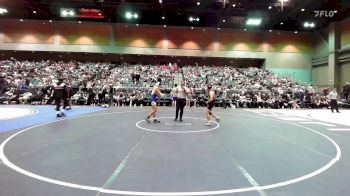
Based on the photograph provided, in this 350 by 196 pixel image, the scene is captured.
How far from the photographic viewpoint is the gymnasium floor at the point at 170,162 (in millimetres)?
4504

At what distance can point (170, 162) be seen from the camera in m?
6.02

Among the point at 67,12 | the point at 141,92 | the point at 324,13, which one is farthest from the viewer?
the point at 67,12

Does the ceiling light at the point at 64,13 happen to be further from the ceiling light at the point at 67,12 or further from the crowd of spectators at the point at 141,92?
the crowd of spectators at the point at 141,92

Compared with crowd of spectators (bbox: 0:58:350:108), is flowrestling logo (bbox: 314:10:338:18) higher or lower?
higher

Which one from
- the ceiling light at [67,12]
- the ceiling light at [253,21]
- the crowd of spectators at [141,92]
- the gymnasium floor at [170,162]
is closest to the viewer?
the gymnasium floor at [170,162]

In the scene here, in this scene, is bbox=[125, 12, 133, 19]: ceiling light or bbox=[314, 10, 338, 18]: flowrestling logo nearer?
bbox=[314, 10, 338, 18]: flowrestling logo

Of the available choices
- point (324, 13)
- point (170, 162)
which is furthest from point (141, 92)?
point (324, 13)

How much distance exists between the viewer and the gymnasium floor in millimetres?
4504

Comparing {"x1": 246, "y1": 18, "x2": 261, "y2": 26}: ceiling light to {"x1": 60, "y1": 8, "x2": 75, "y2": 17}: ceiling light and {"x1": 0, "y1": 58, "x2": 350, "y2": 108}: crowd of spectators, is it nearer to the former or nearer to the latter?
{"x1": 0, "y1": 58, "x2": 350, "y2": 108}: crowd of spectators

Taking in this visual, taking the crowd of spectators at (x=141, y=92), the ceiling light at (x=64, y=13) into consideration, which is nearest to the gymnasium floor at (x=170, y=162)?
the crowd of spectators at (x=141, y=92)

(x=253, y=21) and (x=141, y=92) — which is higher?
(x=253, y=21)

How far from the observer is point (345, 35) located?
3144 cm

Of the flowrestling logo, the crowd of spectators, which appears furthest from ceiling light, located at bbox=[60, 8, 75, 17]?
the flowrestling logo

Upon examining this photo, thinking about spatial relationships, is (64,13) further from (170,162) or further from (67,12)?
(170,162)
